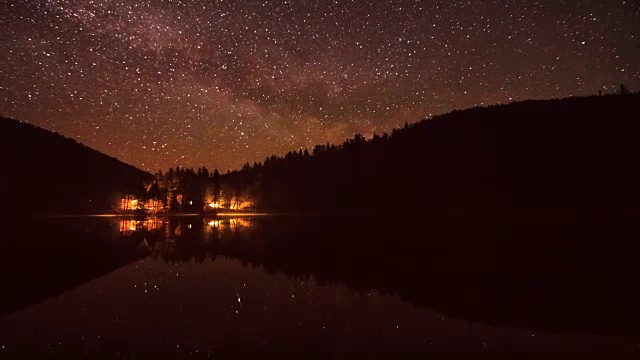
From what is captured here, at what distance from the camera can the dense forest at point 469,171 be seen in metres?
104

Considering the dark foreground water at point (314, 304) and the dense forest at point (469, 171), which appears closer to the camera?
the dark foreground water at point (314, 304)

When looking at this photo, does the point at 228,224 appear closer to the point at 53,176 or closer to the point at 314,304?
the point at 314,304

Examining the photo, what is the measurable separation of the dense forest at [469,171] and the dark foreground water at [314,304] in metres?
76.0

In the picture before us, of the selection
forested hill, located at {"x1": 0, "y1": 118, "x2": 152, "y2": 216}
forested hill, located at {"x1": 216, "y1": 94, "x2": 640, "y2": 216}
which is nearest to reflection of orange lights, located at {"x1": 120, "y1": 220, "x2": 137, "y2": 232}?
forested hill, located at {"x1": 0, "y1": 118, "x2": 152, "y2": 216}

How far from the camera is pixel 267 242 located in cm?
3098

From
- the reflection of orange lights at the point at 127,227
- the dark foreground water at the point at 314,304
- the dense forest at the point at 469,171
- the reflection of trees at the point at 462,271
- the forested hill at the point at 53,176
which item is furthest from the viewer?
the forested hill at the point at 53,176

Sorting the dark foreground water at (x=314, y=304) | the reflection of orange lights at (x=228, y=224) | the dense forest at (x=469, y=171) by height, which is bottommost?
the dark foreground water at (x=314, y=304)

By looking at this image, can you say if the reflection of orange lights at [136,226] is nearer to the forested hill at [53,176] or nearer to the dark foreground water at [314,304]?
the dark foreground water at [314,304]

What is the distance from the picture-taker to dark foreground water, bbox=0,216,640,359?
371 inches

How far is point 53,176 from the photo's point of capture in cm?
13300

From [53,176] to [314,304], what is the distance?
485 ft

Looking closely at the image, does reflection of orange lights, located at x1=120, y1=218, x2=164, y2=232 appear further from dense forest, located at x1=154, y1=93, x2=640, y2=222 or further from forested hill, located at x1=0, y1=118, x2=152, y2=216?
forested hill, located at x1=0, y1=118, x2=152, y2=216

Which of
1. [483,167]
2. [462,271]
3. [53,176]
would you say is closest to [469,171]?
[483,167]

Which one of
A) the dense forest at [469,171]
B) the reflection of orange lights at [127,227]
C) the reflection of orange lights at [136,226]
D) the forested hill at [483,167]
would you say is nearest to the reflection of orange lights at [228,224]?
the reflection of orange lights at [136,226]
